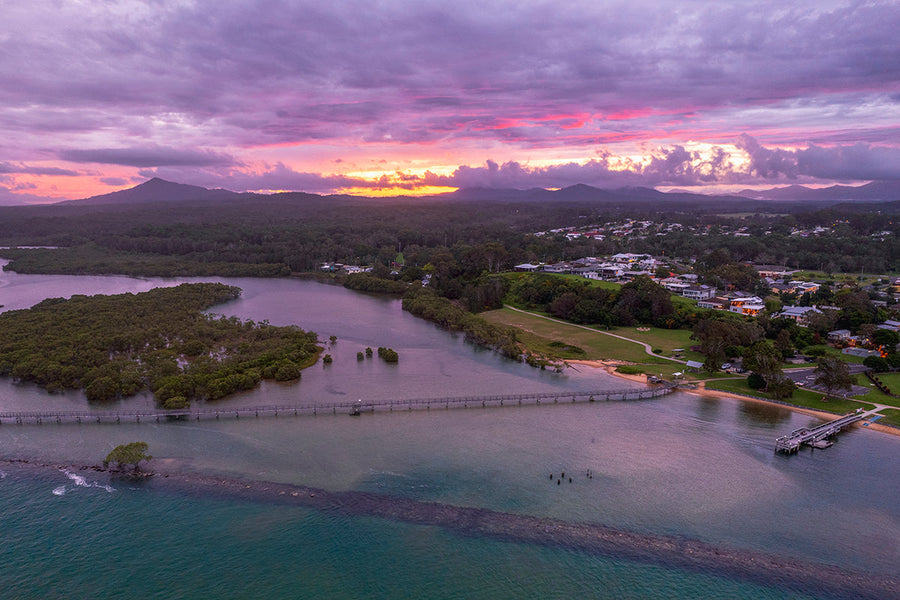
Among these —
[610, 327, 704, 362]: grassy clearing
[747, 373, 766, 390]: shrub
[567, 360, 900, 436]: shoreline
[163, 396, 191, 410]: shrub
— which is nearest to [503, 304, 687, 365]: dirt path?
[610, 327, 704, 362]: grassy clearing

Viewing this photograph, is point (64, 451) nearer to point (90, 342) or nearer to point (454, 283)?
point (90, 342)

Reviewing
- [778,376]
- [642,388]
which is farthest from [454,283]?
[778,376]

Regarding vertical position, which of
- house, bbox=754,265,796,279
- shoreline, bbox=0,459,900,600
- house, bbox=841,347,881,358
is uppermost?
house, bbox=754,265,796,279

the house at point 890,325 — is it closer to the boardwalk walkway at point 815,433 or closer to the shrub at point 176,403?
the boardwalk walkway at point 815,433

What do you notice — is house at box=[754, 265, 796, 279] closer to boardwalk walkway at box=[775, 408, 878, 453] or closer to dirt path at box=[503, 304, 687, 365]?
dirt path at box=[503, 304, 687, 365]

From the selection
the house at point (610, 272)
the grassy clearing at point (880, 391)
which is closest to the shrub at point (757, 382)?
the grassy clearing at point (880, 391)

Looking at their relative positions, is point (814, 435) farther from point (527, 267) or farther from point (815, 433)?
point (527, 267)

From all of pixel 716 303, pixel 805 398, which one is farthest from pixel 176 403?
pixel 716 303
